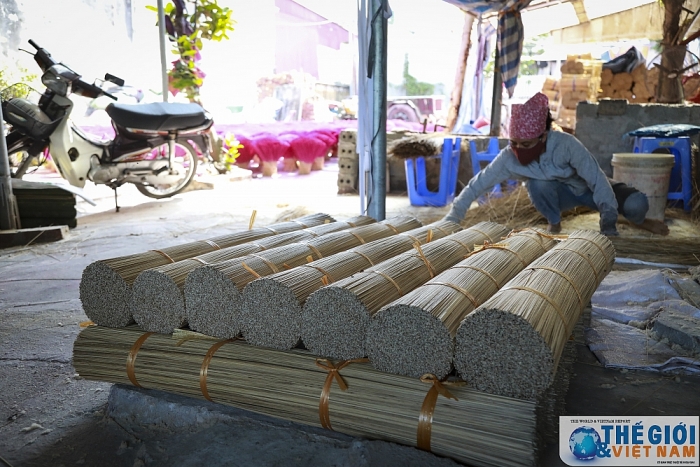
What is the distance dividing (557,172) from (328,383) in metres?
2.93

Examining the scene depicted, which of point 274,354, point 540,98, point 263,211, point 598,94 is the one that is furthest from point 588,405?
point 598,94

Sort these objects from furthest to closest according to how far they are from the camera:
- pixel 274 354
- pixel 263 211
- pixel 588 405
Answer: pixel 263 211, pixel 588 405, pixel 274 354

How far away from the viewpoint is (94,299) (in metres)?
1.98

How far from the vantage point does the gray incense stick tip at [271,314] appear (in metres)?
1.72

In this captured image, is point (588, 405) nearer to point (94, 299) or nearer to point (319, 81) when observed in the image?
point (94, 299)

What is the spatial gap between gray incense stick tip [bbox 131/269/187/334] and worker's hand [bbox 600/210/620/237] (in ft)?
9.90

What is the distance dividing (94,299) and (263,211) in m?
3.94

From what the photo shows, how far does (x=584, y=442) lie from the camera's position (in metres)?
1.58

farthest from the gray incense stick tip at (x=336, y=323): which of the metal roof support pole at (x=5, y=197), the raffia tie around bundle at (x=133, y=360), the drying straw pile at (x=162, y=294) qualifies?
the metal roof support pole at (x=5, y=197)

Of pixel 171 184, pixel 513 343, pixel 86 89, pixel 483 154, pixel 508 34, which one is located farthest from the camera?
pixel 508 34

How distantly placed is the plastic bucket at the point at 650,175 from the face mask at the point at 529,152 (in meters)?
1.06

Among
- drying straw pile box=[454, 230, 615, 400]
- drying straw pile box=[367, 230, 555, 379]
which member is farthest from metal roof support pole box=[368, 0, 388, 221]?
drying straw pile box=[454, 230, 615, 400]

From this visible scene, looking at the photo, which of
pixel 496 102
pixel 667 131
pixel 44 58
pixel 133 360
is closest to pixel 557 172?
pixel 667 131

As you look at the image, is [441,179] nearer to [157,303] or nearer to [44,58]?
[44,58]
